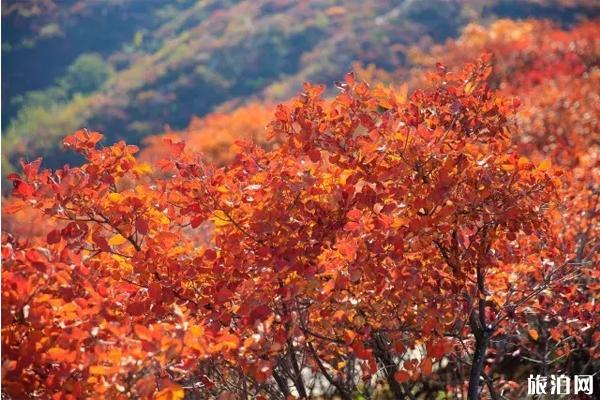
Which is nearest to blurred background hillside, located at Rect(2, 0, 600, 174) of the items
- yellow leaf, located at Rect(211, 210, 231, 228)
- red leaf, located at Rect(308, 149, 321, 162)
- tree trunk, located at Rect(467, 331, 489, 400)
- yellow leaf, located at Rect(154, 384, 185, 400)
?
tree trunk, located at Rect(467, 331, 489, 400)

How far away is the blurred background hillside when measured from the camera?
1735 inches

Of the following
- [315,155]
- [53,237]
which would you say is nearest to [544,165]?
[315,155]

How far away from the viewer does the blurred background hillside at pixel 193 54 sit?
4406 cm

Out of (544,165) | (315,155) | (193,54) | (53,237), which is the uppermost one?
(193,54)

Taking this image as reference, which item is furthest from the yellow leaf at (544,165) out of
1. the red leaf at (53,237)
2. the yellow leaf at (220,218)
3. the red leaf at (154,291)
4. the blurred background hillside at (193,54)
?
the blurred background hillside at (193,54)

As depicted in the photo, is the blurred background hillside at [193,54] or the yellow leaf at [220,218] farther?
the blurred background hillside at [193,54]

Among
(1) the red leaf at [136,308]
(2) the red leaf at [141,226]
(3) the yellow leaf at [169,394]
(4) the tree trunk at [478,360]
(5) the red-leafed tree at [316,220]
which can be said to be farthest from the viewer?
(4) the tree trunk at [478,360]

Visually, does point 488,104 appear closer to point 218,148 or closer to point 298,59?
point 218,148

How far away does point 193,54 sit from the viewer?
51.5 meters

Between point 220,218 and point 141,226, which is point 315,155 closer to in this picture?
point 220,218

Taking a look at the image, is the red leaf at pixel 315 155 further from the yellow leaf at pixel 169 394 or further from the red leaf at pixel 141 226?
the yellow leaf at pixel 169 394

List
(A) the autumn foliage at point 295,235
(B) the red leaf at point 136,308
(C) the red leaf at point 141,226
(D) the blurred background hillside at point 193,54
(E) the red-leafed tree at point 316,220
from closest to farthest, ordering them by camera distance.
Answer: (A) the autumn foliage at point 295,235, (E) the red-leafed tree at point 316,220, (B) the red leaf at point 136,308, (C) the red leaf at point 141,226, (D) the blurred background hillside at point 193,54

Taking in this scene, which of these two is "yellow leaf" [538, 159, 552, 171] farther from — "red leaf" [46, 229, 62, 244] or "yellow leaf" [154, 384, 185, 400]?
"red leaf" [46, 229, 62, 244]

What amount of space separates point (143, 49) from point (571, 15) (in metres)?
39.1
